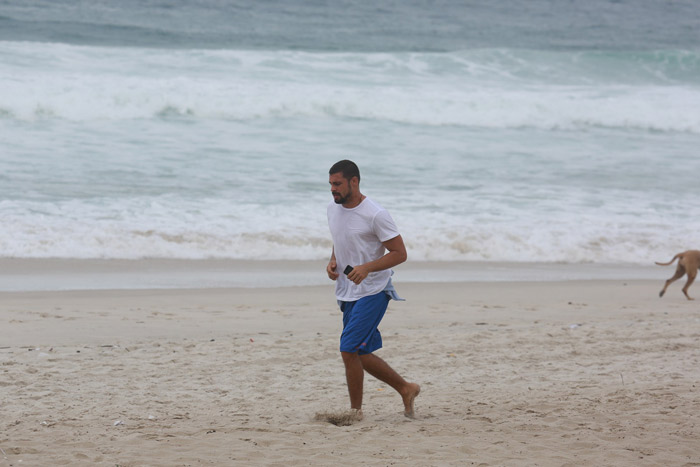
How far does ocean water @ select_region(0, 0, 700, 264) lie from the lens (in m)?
11.6

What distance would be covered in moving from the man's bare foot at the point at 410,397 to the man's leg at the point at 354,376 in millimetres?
260

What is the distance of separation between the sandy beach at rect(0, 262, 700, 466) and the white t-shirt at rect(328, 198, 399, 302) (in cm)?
78

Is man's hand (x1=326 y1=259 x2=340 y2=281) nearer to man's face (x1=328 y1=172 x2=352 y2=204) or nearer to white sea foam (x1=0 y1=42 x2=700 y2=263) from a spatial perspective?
man's face (x1=328 y1=172 x2=352 y2=204)

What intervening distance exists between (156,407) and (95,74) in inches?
691

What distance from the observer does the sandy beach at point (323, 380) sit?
424 centimetres

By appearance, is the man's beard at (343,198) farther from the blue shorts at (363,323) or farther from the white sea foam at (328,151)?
the white sea foam at (328,151)

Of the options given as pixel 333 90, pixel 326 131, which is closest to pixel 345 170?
pixel 326 131

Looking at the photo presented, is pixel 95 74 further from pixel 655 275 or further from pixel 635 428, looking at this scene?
pixel 635 428

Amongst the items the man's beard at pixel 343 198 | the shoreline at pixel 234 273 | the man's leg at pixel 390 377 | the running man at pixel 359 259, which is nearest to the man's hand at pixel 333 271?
the running man at pixel 359 259

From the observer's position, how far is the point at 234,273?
9.74 metres

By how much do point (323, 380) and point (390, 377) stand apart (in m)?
1.08

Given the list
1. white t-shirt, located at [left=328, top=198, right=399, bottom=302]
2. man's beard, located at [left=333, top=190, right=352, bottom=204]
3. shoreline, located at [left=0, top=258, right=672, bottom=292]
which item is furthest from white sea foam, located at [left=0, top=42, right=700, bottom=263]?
man's beard, located at [left=333, top=190, right=352, bottom=204]

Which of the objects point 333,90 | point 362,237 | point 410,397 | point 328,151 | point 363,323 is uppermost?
point 333,90

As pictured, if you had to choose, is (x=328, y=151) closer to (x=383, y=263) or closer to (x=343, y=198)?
(x=343, y=198)
